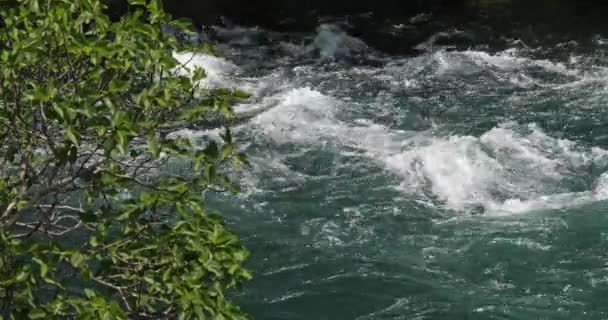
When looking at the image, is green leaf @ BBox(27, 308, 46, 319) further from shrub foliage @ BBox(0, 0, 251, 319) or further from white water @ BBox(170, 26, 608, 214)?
white water @ BBox(170, 26, 608, 214)

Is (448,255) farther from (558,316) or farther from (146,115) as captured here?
(146,115)

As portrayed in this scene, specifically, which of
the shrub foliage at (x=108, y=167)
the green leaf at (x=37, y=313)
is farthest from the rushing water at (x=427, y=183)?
the green leaf at (x=37, y=313)

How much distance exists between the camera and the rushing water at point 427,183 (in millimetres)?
7117

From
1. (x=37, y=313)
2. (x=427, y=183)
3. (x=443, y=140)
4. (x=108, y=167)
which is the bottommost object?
(x=37, y=313)

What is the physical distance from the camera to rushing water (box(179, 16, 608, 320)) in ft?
23.4

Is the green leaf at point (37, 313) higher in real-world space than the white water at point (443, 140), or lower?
lower

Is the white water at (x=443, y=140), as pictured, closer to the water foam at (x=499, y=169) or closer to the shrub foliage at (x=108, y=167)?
the water foam at (x=499, y=169)

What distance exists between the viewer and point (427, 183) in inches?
353

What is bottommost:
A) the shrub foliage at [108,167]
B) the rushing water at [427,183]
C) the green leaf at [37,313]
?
the green leaf at [37,313]

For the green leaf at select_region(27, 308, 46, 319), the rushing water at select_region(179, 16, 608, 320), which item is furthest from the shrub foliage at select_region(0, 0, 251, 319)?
the rushing water at select_region(179, 16, 608, 320)

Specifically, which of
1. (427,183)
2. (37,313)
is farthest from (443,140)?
(37,313)

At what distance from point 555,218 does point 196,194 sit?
5392 millimetres

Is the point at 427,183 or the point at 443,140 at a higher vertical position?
the point at 443,140

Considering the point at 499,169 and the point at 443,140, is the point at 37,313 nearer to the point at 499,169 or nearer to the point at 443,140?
the point at 499,169
